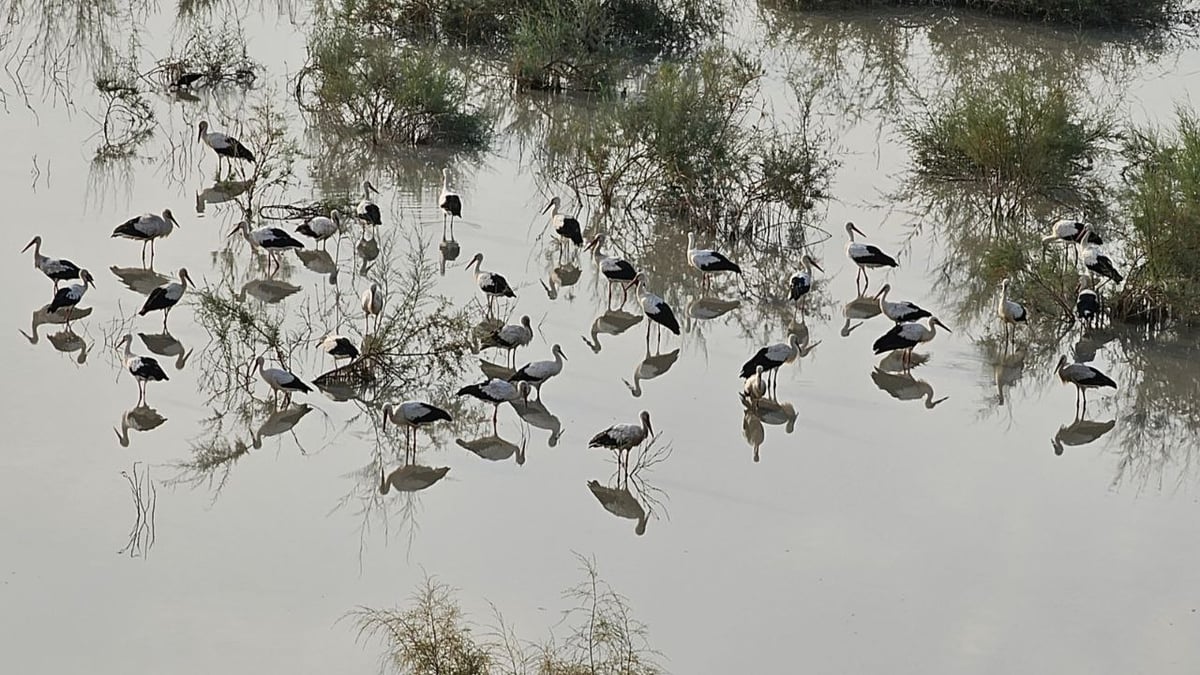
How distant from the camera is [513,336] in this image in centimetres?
1241

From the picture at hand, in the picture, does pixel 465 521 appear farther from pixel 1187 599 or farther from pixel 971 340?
pixel 971 340

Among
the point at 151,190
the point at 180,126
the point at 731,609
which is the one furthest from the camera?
the point at 180,126

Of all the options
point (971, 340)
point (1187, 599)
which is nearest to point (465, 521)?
point (1187, 599)

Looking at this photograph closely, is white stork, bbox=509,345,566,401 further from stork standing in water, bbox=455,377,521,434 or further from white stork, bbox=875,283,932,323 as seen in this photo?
white stork, bbox=875,283,932,323

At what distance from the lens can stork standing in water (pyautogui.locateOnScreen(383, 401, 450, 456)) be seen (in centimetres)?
1093

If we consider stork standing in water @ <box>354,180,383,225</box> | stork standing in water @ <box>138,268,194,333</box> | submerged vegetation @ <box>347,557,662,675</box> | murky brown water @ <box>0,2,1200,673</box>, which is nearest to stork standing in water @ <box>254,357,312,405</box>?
murky brown water @ <box>0,2,1200,673</box>

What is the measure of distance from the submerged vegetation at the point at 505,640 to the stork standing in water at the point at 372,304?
3.83m

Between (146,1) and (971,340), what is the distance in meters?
15.1

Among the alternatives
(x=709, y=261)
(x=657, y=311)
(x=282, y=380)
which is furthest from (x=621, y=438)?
(x=709, y=261)

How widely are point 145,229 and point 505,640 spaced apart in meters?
7.04

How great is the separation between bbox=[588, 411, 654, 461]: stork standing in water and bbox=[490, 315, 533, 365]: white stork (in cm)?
167

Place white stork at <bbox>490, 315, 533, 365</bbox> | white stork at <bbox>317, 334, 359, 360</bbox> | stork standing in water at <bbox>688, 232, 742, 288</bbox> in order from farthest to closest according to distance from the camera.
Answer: stork standing in water at <bbox>688, 232, 742, 288</bbox>, white stork at <bbox>490, 315, 533, 365</bbox>, white stork at <bbox>317, 334, 359, 360</bbox>

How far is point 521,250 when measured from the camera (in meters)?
15.4

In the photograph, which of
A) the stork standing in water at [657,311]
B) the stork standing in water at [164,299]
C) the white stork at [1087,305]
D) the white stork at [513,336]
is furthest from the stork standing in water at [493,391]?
the white stork at [1087,305]
